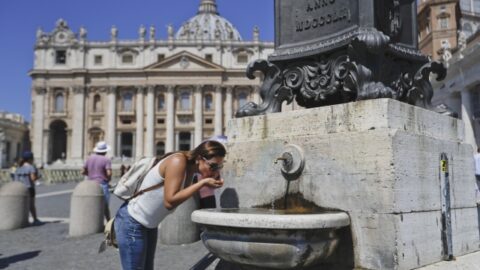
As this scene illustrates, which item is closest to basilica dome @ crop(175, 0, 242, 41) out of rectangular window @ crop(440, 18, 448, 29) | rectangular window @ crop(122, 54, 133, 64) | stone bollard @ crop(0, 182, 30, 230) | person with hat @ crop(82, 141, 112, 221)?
rectangular window @ crop(122, 54, 133, 64)

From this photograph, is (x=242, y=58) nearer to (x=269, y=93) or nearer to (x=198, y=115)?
(x=198, y=115)

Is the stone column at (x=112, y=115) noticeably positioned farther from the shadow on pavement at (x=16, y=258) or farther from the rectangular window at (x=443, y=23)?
the shadow on pavement at (x=16, y=258)

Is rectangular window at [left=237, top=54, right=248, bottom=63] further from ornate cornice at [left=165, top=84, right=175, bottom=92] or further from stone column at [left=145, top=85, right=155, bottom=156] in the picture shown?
stone column at [left=145, top=85, right=155, bottom=156]

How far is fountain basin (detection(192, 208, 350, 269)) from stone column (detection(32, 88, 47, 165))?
61836mm

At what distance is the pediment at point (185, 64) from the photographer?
2426 inches

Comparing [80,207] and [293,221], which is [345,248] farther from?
[80,207]

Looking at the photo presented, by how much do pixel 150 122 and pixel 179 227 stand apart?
5685 centimetres

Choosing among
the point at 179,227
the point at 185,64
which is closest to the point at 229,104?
the point at 185,64

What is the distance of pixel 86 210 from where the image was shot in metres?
8.12

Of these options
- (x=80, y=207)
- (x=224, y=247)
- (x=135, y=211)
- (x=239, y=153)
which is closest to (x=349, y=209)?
(x=224, y=247)

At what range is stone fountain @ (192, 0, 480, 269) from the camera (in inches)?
117

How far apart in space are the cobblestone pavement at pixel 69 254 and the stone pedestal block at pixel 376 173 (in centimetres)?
127

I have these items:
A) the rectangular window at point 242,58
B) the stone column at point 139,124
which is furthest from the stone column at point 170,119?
the rectangular window at point 242,58

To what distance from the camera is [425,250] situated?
130 inches
